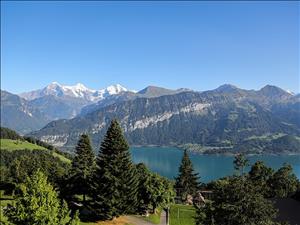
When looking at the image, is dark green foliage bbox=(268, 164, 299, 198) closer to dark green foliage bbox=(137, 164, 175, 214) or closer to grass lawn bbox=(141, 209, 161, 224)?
dark green foliage bbox=(137, 164, 175, 214)

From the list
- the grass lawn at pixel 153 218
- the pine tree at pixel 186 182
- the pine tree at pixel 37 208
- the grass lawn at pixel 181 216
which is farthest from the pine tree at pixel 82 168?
the pine tree at pixel 186 182

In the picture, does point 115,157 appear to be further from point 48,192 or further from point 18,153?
point 18,153

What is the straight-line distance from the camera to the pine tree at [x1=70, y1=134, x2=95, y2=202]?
210ft

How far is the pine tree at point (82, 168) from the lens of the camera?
6411 centimetres

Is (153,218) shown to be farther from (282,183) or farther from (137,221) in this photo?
(282,183)

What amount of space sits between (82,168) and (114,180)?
15.7 m

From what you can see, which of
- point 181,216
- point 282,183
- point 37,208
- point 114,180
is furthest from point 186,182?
point 37,208

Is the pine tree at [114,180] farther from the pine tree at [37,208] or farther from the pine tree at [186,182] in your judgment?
the pine tree at [186,182]

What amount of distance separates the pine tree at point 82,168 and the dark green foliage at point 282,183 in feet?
145

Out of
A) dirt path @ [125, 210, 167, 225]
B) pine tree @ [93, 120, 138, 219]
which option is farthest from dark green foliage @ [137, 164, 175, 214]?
pine tree @ [93, 120, 138, 219]

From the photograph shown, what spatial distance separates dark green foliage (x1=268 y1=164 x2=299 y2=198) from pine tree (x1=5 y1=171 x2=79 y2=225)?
243ft

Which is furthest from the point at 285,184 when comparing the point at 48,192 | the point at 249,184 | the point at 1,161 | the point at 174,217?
the point at 1,161

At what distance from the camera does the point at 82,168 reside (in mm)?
67562

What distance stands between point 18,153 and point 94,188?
157541mm
